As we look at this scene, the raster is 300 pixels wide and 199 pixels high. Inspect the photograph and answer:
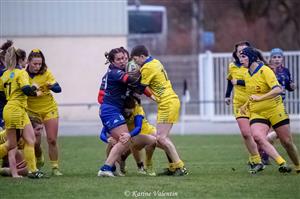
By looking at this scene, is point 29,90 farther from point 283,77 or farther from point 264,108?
point 283,77

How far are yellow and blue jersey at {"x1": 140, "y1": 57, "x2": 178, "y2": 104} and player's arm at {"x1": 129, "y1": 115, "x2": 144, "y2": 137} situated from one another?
0.41m

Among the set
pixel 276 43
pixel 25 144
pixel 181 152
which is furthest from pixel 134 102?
pixel 276 43

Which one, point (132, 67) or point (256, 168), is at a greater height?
point (132, 67)

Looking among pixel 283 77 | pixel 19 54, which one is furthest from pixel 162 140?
pixel 283 77

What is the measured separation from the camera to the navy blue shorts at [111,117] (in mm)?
13472

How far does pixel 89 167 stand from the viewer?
16.2m

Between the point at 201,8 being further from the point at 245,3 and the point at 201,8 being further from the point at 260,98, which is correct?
the point at 260,98

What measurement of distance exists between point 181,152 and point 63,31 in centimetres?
1404

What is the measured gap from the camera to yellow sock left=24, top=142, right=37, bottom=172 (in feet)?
43.9

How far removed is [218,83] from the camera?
1225 inches

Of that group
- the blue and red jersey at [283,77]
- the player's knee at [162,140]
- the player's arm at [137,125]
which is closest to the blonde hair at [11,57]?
the player's arm at [137,125]

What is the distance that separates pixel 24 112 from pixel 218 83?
59.6ft

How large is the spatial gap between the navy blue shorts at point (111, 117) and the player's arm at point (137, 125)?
0.85 feet

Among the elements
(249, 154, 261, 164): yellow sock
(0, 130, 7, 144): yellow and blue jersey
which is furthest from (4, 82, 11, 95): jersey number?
(249, 154, 261, 164): yellow sock
